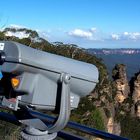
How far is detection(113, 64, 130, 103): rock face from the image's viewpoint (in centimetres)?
8219

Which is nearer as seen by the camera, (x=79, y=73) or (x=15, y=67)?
(x=15, y=67)

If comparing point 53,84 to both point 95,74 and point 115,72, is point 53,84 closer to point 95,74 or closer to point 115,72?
point 95,74

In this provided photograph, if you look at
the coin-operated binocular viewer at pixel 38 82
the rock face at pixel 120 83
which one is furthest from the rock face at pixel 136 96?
the coin-operated binocular viewer at pixel 38 82

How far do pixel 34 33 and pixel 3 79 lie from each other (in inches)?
1698

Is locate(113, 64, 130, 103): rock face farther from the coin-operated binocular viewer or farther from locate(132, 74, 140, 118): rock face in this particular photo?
the coin-operated binocular viewer

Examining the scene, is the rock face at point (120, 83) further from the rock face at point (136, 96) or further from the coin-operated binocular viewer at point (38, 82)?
the coin-operated binocular viewer at point (38, 82)

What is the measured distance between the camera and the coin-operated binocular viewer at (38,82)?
225 centimetres

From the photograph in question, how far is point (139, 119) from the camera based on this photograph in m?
91.2

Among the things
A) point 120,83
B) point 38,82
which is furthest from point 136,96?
point 38,82

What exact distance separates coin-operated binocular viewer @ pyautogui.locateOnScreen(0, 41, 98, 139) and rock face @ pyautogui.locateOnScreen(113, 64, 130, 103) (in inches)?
3114

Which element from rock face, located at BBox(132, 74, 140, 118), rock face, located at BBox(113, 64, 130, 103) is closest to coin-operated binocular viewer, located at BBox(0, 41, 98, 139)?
rock face, located at BBox(113, 64, 130, 103)

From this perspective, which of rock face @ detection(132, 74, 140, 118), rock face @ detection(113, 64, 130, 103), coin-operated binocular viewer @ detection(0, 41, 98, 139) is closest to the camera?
coin-operated binocular viewer @ detection(0, 41, 98, 139)

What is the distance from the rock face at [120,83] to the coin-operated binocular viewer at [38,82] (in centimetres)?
7910

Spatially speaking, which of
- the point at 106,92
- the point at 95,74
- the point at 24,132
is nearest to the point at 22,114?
the point at 24,132
